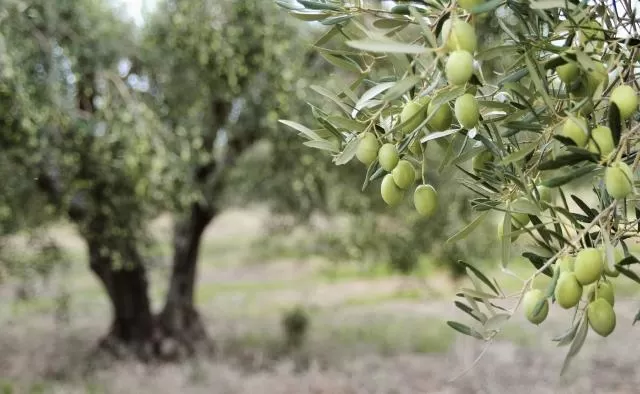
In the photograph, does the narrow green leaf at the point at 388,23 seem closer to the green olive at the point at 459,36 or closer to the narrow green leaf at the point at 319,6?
the narrow green leaf at the point at 319,6

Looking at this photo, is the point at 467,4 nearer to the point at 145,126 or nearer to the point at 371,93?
the point at 371,93

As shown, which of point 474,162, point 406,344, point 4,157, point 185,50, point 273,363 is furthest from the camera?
point 406,344

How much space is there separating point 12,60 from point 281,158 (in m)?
3.41

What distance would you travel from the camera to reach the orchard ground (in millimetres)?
7109

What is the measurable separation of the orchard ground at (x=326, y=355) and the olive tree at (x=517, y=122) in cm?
198

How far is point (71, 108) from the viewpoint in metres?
4.93

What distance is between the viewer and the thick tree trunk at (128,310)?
8.34 metres

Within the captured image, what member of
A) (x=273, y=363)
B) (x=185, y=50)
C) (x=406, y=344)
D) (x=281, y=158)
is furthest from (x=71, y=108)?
(x=406, y=344)

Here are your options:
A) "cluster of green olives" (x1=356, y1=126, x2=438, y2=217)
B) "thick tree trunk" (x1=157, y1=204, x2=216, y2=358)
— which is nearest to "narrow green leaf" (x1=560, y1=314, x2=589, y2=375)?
"cluster of green olives" (x1=356, y1=126, x2=438, y2=217)

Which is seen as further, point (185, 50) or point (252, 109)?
point (252, 109)

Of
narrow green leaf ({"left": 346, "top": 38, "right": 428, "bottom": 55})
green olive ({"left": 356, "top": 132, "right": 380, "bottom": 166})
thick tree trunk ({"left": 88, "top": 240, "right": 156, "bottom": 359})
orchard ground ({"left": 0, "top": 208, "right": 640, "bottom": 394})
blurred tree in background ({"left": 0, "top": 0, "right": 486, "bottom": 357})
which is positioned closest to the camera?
narrow green leaf ({"left": 346, "top": 38, "right": 428, "bottom": 55})

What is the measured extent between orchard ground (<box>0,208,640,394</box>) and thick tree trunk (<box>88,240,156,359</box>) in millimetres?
291

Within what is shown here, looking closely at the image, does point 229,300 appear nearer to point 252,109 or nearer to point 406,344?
point 406,344

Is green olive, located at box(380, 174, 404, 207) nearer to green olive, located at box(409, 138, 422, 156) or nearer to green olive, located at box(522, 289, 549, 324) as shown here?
green olive, located at box(409, 138, 422, 156)
